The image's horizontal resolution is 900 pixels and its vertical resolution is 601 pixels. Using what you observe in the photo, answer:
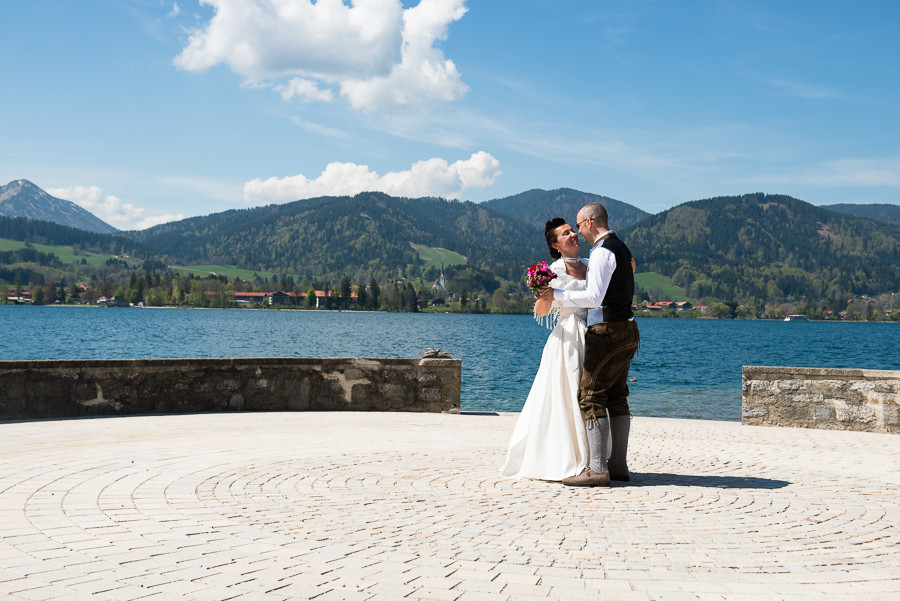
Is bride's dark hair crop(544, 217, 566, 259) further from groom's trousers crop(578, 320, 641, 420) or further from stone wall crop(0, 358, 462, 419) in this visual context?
stone wall crop(0, 358, 462, 419)

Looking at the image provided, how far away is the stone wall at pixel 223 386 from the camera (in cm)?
1034

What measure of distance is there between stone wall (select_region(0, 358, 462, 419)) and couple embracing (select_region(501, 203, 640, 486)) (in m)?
5.27

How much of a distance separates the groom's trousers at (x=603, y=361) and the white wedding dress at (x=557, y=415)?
14cm

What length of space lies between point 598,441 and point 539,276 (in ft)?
4.92

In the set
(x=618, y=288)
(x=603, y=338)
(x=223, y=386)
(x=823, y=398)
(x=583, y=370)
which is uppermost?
(x=618, y=288)

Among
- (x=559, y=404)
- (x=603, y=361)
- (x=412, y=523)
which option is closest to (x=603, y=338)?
(x=603, y=361)

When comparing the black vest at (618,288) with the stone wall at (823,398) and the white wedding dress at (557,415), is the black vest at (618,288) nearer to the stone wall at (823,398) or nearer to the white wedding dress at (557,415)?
the white wedding dress at (557,415)

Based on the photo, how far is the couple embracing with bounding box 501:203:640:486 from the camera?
650 centimetres

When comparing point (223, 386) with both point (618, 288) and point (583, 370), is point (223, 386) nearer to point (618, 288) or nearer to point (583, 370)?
point (583, 370)

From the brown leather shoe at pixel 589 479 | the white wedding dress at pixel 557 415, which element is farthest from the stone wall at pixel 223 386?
the brown leather shoe at pixel 589 479

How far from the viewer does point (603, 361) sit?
21.4 feet

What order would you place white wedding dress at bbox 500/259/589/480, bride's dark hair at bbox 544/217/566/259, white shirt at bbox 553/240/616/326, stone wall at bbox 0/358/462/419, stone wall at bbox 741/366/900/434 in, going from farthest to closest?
stone wall at bbox 741/366/900/434, stone wall at bbox 0/358/462/419, bride's dark hair at bbox 544/217/566/259, white wedding dress at bbox 500/259/589/480, white shirt at bbox 553/240/616/326

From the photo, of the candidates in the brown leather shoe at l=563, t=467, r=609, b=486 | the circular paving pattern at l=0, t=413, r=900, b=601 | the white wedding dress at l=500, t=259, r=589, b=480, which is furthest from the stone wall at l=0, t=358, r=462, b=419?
the brown leather shoe at l=563, t=467, r=609, b=486

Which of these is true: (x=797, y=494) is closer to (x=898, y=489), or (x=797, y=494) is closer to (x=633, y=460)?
(x=898, y=489)
